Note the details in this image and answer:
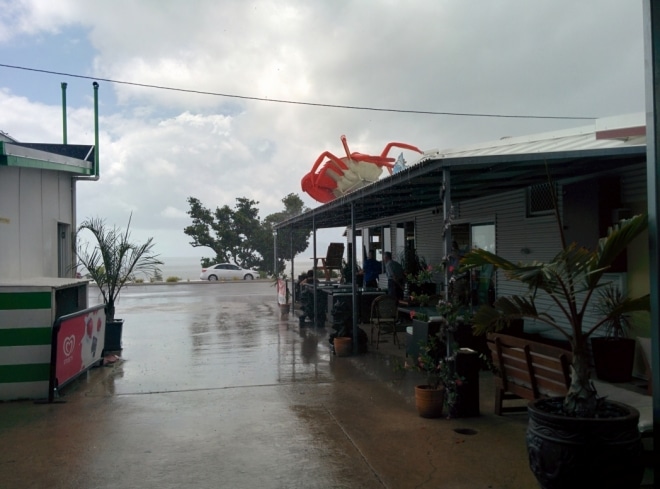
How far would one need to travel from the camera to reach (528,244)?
375 inches

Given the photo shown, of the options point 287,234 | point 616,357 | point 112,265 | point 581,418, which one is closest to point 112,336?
point 112,265

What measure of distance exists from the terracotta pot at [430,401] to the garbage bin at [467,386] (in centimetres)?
17

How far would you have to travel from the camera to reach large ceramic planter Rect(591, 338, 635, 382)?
680 cm

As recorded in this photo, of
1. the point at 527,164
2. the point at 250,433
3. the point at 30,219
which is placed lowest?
the point at 250,433

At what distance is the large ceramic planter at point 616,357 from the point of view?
6.80 meters

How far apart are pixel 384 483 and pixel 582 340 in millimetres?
1739

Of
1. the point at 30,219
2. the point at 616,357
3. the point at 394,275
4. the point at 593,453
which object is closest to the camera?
the point at 593,453

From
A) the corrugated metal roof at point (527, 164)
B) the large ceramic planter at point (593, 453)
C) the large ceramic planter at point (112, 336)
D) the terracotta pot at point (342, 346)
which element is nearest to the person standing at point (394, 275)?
the corrugated metal roof at point (527, 164)

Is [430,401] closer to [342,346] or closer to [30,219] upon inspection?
[342,346]

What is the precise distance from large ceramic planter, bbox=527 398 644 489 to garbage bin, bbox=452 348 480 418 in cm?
227

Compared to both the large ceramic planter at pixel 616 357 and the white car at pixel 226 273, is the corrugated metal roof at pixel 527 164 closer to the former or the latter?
the large ceramic planter at pixel 616 357

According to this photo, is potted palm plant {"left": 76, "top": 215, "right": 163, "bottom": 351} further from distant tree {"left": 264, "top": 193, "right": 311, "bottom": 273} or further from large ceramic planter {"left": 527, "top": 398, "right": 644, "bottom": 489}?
distant tree {"left": 264, "top": 193, "right": 311, "bottom": 273}

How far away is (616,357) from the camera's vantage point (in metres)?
6.80

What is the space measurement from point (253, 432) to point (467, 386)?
2.16 meters
